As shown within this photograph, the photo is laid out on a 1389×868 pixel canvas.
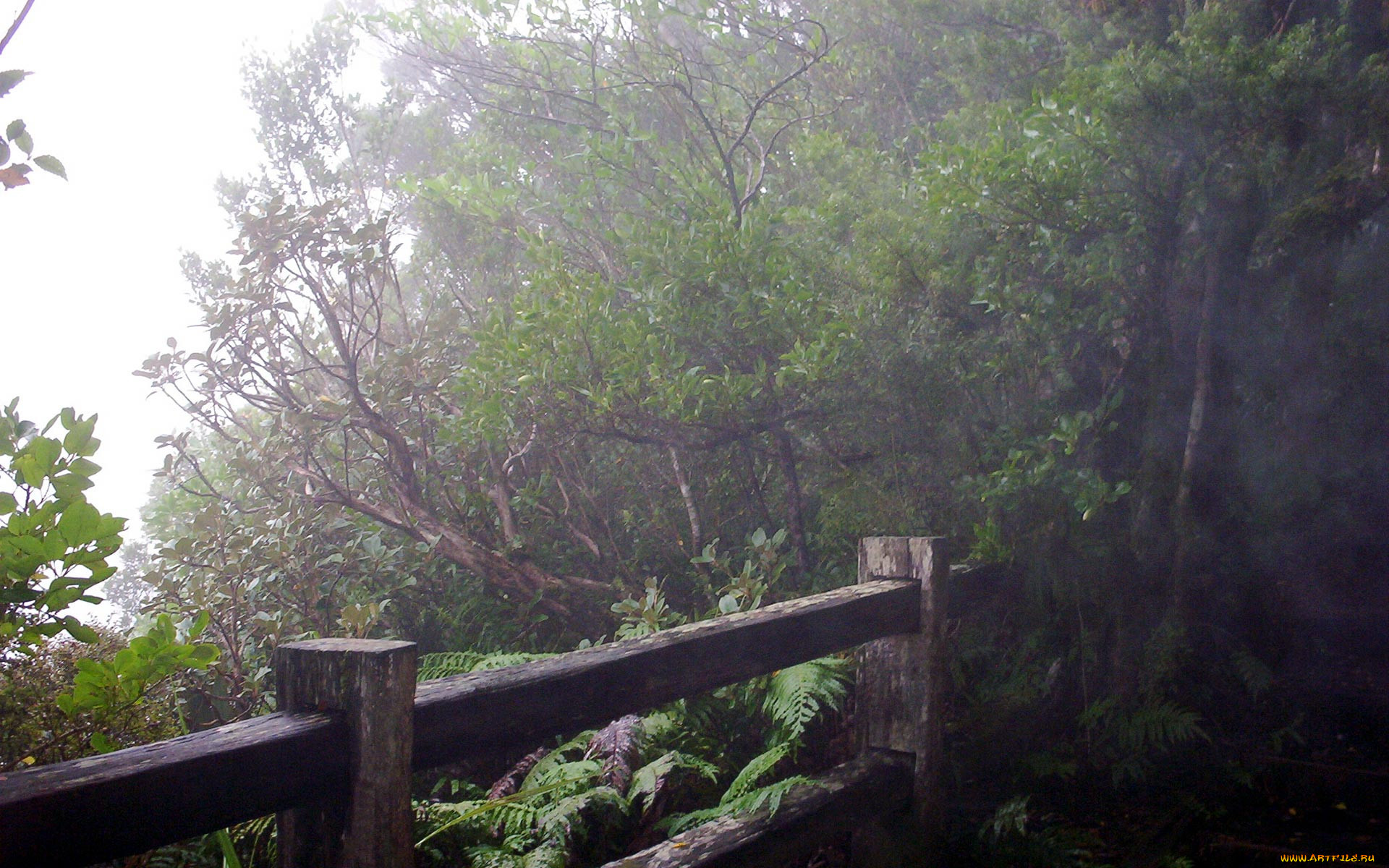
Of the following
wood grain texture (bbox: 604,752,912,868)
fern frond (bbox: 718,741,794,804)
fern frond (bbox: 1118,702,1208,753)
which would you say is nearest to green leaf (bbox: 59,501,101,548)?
wood grain texture (bbox: 604,752,912,868)

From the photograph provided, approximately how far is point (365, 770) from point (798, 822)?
4.28 feet

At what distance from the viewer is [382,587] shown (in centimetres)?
519

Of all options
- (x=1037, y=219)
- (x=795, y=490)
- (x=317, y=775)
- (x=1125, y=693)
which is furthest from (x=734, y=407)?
(x=317, y=775)

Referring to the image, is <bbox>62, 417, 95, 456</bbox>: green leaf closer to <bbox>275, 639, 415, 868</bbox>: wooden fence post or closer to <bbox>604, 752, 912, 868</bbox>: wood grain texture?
<bbox>275, 639, 415, 868</bbox>: wooden fence post

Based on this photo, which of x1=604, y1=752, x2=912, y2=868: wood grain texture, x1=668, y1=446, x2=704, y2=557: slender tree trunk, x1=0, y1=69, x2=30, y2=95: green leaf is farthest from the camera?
x1=668, y1=446, x2=704, y2=557: slender tree trunk

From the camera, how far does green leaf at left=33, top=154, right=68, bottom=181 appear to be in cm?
191

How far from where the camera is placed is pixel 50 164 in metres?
1.92

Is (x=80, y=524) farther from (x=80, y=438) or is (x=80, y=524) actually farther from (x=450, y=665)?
(x=450, y=665)

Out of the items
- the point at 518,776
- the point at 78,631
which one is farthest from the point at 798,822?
the point at 78,631

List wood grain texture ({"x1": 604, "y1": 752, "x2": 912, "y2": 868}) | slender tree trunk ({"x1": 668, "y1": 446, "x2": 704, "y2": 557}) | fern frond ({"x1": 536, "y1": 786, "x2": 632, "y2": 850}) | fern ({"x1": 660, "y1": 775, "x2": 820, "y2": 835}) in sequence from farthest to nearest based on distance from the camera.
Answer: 1. slender tree trunk ({"x1": 668, "y1": 446, "x2": 704, "y2": 557})
2. fern frond ({"x1": 536, "y1": 786, "x2": 632, "y2": 850})
3. fern ({"x1": 660, "y1": 775, "x2": 820, "y2": 835})
4. wood grain texture ({"x1": 604, "y1": 752, "x2": 912, "y2": 868})

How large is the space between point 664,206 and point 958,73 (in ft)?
6.51

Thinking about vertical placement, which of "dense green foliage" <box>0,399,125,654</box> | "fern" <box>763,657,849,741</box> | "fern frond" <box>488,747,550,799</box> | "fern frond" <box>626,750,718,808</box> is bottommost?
"fern frond" <box>488,747,550,799</box>

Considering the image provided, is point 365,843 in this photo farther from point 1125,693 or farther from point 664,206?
point 664,206

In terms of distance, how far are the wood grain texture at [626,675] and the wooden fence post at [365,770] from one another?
10cm
